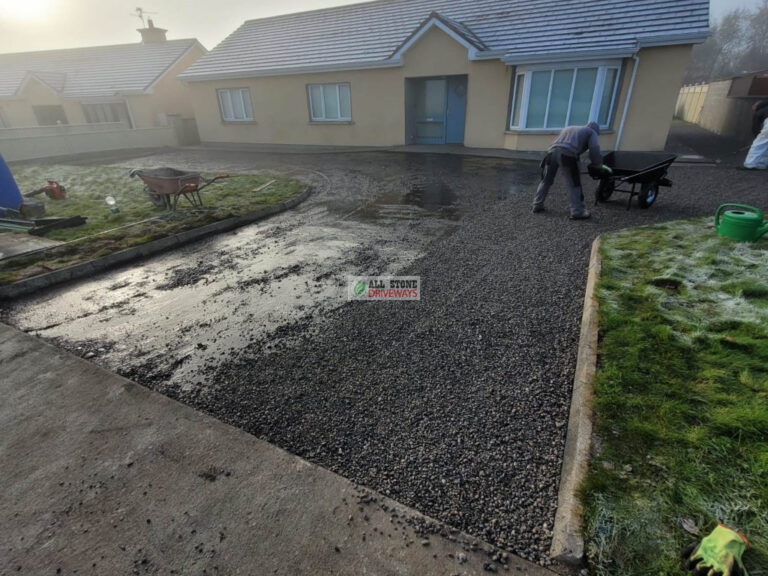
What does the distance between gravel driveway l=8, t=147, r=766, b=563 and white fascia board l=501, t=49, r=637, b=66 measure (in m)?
9.40

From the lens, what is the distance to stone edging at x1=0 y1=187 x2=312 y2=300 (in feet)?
16.5

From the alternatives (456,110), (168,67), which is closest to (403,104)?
(456,110)

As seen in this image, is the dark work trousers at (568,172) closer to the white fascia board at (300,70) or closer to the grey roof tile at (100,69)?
the white fascia board at (300,70)

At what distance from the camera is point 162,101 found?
79.8 ft

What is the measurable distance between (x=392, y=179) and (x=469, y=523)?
10.3 metres

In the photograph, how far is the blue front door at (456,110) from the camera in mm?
15508

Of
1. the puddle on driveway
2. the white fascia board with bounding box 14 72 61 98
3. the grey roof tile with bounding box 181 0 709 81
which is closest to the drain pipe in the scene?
the grey roof tile with bounding box 181 0 709 81

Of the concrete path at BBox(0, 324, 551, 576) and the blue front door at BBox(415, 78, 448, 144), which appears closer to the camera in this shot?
the concrete path at BBox(0, 324, 551, 576)

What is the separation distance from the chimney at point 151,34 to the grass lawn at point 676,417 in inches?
1488

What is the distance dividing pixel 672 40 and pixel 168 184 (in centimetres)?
1425

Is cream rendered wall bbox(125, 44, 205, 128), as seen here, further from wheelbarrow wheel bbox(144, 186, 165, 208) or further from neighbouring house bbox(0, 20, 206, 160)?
wheelbarrow wheel bbox(144, 186, 165, 208)

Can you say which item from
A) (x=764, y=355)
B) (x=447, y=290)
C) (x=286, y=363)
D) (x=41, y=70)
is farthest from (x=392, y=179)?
(x=41, y=70)

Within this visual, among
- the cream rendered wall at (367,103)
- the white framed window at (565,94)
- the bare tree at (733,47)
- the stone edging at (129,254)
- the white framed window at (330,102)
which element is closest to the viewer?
the stone edging at (129,254)

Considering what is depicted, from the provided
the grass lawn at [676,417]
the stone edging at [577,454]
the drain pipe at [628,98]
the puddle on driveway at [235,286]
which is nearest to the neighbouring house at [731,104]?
the drain pipe at [628,98]
